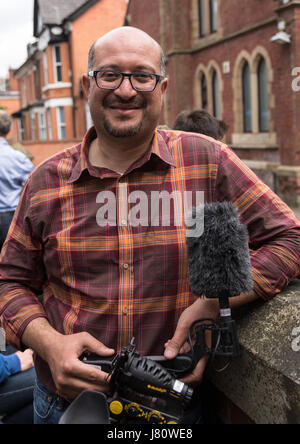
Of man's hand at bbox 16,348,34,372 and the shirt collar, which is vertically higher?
the shirt collar

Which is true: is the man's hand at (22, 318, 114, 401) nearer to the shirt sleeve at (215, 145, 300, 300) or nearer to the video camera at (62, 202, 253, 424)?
the video camera at (62, 202, 253, 424)

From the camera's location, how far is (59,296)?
1942 millimetres

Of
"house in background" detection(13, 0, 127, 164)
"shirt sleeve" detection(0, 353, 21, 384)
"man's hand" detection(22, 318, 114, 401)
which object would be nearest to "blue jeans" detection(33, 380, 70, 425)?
"man's hand" detection(22, 318, 114, 401)

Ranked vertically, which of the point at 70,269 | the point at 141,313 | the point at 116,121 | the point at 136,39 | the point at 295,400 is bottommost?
the point at 295,400

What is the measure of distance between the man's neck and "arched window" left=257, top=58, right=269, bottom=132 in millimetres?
14755

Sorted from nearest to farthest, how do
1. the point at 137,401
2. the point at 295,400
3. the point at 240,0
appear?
the point at 295,400, the point at 137,401, the point at 240,0

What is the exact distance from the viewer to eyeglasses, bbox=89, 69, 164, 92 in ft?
5.99

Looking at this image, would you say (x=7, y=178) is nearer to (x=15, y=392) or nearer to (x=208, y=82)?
(x=15, y=392)

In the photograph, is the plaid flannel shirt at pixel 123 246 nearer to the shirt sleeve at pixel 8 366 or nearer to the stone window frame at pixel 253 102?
the shirt sleeve at pixel 8 366

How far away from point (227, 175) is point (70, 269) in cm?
68

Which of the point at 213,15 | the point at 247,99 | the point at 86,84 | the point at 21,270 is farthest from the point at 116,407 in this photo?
the point at 213,15

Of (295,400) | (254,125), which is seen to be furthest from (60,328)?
(254,125)

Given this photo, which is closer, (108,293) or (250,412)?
(250,412)

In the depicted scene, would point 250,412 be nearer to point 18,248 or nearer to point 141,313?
point 141,313
